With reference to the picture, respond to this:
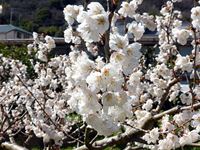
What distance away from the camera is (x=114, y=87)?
6.05 feet

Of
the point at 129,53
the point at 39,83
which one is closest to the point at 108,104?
the point at 129,53

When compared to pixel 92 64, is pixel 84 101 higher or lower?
lower

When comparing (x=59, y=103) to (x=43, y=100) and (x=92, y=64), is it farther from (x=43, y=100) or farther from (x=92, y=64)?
(x=92, y=64)

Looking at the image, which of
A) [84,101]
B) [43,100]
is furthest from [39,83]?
[84,101]

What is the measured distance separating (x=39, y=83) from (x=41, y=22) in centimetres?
3734

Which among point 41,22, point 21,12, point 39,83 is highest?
point 21,12

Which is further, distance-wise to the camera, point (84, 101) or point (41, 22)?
point (41, 22)

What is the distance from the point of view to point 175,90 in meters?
4.41

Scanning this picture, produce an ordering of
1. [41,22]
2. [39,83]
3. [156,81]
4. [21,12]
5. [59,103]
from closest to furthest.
Result: 1. [156,81]
2. [59,103]
3. [39,83]
4. [41,22]
5. [21,12]

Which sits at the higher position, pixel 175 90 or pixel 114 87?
pixel 175 90

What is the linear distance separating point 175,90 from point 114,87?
2.64 meters

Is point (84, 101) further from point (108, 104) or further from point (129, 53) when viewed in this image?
point (129, 53)

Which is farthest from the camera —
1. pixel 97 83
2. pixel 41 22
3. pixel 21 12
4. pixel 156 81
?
pixel 21 12

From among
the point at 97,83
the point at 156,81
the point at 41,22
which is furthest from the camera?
the point at 41,22
